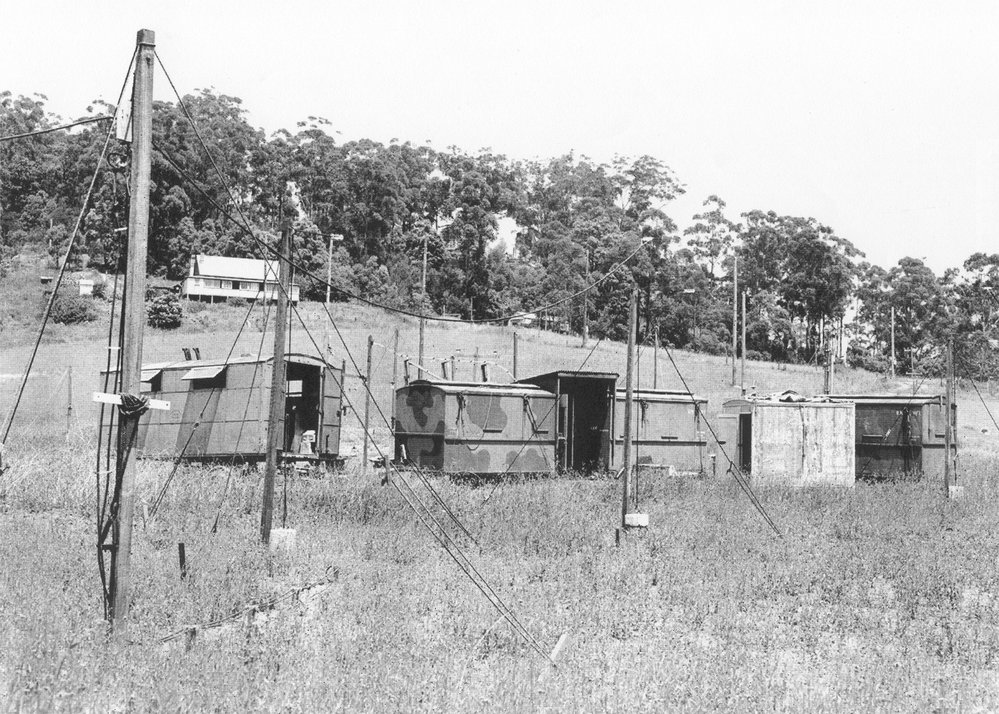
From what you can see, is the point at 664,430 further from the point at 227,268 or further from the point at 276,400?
the point at 227,268

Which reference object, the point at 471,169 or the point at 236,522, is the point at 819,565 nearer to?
the point at 236,522

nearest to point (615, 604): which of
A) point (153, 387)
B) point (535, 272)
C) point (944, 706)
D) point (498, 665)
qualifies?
point (498, 665)

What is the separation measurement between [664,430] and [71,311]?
40.2 meters

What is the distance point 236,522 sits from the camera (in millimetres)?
13852

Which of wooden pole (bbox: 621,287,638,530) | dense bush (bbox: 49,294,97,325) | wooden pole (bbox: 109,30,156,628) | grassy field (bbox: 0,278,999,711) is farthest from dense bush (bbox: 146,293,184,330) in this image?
wooden pole (bbox: 109,30,156,628)

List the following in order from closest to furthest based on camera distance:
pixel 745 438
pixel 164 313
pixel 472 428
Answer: pixel 472 428 → pixel 745 438 → pixel 164 313

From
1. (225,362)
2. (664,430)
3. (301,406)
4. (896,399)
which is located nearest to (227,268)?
(301,406)

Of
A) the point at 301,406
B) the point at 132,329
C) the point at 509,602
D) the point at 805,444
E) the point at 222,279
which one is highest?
the point at 222,279

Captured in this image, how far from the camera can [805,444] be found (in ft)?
71.6

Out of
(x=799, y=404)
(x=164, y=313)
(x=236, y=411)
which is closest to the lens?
(x=236, y=411)

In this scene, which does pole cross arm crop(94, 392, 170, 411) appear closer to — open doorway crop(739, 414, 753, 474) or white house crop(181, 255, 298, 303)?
open doorway crop(739, 414, 753, 474)

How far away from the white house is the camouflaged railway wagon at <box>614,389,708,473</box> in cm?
4489

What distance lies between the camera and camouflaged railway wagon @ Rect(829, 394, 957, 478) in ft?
72.5

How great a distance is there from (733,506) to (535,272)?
59904mm
